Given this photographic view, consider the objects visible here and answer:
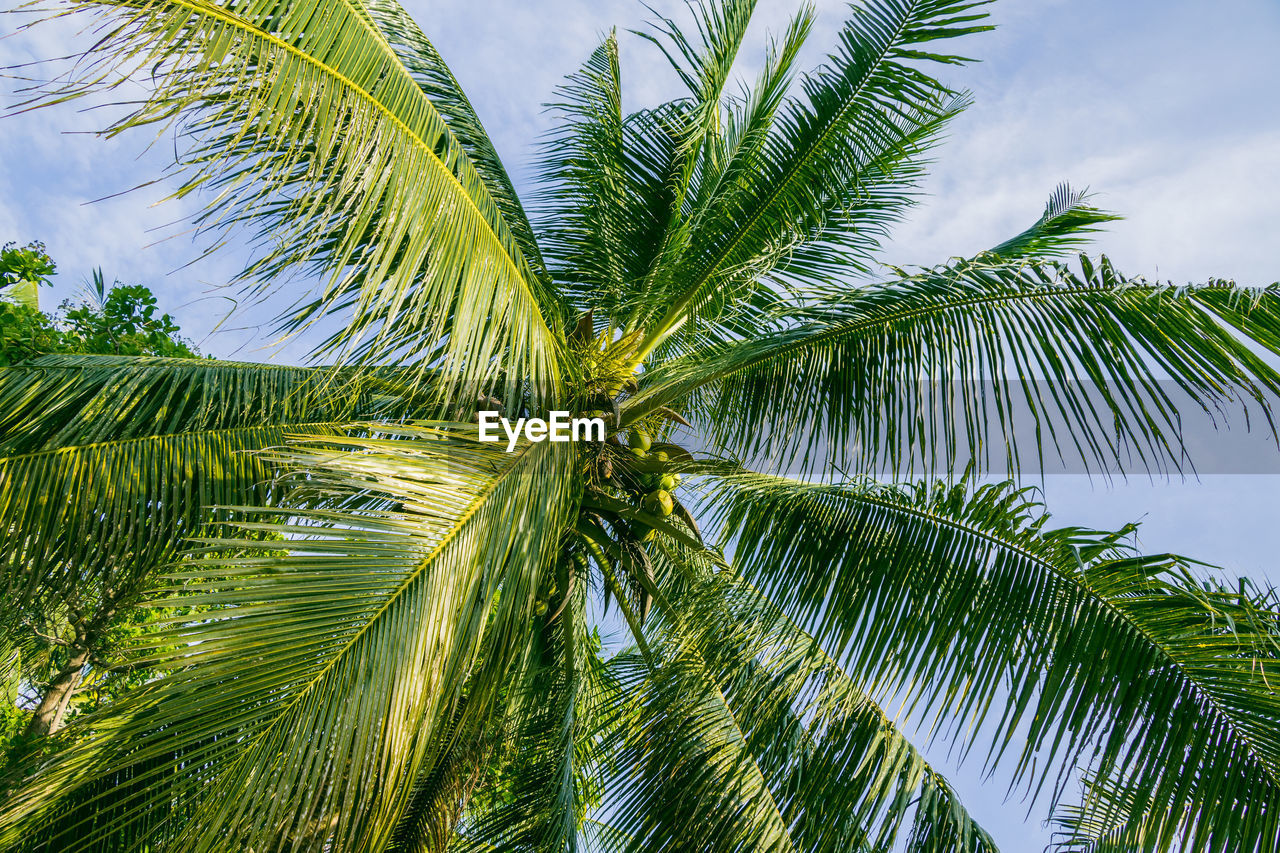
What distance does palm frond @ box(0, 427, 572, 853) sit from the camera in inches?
86.4

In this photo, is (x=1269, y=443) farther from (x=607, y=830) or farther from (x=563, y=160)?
(x=563, y=160)

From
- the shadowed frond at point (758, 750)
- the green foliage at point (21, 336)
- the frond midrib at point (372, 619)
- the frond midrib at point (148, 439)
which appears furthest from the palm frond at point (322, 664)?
the green foliage at point (21, 336)

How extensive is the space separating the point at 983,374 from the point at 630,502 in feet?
5.46

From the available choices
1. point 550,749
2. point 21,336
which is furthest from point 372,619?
point 21,336

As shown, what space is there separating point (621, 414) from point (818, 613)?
4.11ft

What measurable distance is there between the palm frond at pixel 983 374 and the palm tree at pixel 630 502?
0.6 inches

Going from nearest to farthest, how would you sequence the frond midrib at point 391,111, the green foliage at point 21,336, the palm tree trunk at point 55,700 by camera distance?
the frond midrib at point 391,111 → the green foliage at point 21,336 → the palm tree trunk at point 55,700

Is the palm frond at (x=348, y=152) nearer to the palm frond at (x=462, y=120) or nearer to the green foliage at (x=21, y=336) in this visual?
the palm frond at (x=462, y=120)

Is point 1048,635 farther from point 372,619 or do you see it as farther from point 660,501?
point 372,619

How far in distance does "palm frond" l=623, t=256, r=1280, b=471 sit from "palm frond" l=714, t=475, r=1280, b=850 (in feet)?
0.86

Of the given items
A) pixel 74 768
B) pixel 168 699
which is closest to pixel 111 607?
pixel 74 768

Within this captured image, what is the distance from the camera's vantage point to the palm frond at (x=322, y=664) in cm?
220

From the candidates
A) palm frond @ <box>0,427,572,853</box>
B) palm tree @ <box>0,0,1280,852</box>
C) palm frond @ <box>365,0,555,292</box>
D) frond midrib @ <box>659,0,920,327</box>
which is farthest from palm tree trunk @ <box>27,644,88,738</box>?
frond midrib @ <box>659,0,920,327</box>

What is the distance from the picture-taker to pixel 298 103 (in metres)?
2.51
